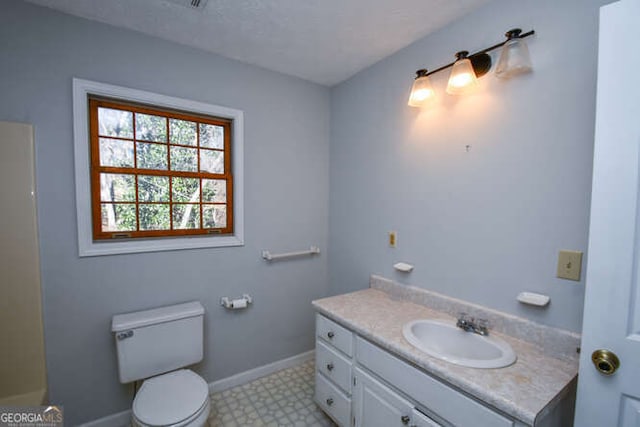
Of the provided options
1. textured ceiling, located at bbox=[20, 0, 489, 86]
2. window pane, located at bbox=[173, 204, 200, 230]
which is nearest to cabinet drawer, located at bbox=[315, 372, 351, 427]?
window pane, located at bbox=[173, 204, 200, 230]

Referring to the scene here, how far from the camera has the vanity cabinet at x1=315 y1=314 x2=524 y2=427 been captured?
1.03m

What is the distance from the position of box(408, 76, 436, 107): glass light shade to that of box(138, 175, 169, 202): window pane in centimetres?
173

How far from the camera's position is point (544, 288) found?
125cm

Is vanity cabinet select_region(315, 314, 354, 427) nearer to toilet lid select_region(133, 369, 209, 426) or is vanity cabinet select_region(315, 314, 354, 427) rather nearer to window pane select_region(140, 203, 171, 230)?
toilet lid select_region(133, 369, 209, 426)

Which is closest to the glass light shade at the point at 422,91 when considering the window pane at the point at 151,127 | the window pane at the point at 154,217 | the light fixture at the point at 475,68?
the light fixture at the point at 475,68

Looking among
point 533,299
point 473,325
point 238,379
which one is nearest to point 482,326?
point 473,325

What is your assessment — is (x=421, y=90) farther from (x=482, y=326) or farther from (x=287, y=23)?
(x=482, y=326)

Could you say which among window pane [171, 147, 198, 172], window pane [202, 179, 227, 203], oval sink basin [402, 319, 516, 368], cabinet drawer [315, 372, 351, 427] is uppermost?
window pane [171, 147, 198, 172]

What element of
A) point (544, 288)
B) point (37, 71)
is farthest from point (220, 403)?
point (37, 71)

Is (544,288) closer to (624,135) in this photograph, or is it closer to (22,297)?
(624,135)

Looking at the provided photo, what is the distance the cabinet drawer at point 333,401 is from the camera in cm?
159

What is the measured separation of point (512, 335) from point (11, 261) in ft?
8.56

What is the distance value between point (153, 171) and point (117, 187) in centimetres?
23

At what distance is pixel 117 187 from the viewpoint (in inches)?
69.4
